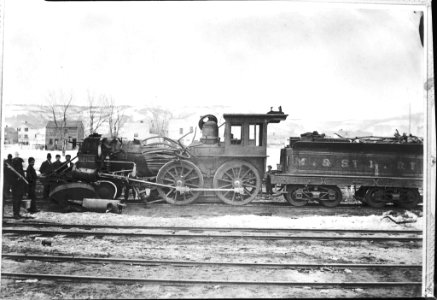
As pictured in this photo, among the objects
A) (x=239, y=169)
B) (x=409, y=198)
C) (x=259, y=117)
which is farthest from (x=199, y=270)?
(x=409, y=198)

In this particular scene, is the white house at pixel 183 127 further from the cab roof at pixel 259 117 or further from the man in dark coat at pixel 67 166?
the man in dark coat at pixel 67 166

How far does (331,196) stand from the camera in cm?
388

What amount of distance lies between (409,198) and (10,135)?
13.9ft

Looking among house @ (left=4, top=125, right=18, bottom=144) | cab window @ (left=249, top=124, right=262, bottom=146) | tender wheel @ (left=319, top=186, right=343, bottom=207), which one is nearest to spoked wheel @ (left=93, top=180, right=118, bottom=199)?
house @ (left=4, top=125, right=18, bottom=144)

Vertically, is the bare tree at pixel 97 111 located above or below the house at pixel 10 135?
above

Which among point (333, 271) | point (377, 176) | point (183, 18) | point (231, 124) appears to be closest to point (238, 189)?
point (231, 124)

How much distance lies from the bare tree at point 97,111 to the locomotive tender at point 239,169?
24 centimetres

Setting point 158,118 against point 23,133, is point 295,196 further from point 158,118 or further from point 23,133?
point 23,133

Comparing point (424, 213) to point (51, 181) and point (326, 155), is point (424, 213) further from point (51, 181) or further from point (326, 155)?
point (51, 181)

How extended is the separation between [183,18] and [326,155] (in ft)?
7.42

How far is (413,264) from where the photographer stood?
3.41 meters

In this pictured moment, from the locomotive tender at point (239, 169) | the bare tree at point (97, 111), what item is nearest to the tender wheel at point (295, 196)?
the locomotive tender at point (239, 169)

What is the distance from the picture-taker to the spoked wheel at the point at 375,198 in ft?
12.2

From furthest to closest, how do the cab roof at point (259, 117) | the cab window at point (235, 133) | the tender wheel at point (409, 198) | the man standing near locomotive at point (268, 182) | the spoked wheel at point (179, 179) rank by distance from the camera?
the man standing near locomotive at point (268, 182) → the spoked wheel at point (179, 179) → the cab window at point (235, 133) → the tender wheel at point (409, 198) → the cab roof at point (259, 117)
